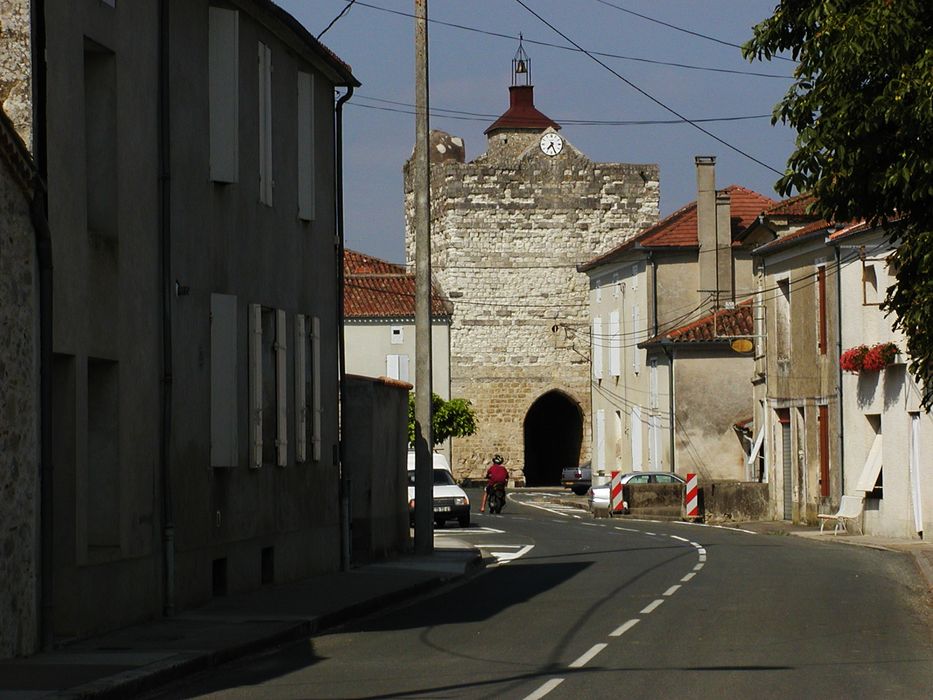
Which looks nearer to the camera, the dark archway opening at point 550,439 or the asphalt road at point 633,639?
the asphalt road at point 633,639

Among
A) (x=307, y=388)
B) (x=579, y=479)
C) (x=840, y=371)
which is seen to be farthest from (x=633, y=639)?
(x=579, y=479)

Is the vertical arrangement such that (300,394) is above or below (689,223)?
below

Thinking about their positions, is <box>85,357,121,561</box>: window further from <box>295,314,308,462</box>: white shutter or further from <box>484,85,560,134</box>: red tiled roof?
<box>484,85,560,134</box>: red tiled roof

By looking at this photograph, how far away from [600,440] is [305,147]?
1750 inches

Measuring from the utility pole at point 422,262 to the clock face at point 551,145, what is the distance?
166 feet

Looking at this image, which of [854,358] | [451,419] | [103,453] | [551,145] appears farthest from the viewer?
[551,145]

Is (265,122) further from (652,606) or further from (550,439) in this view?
(550,439)

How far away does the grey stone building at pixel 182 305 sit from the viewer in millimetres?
14164

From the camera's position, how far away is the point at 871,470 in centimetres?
3375

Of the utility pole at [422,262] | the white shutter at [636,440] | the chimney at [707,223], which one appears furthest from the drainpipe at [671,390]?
the utility pole at [422,262]

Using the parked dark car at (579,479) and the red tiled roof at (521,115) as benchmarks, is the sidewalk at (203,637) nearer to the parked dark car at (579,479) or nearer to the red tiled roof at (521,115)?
the parked dark car at (579,479)

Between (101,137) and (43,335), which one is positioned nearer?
(43,335)

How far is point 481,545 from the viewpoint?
32.0 m

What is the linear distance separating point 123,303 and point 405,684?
5.28 meters
